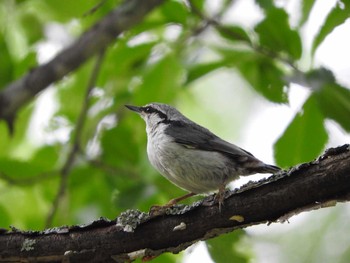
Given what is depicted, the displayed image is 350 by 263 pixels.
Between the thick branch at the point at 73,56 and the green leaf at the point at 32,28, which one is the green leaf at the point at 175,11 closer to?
the thick branch at the point at 73,56

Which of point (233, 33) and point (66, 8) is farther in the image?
point (66, 8)

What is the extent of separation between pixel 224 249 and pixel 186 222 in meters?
0.86

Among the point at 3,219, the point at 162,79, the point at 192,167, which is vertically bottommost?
the point at 192,167

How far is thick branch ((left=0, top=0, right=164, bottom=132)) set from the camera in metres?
5.75

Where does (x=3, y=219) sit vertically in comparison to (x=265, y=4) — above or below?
below

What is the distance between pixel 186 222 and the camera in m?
3.49

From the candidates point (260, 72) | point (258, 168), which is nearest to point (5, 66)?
point (260, 72)

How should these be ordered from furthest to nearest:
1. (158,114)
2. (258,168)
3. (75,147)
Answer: (75,147), (158,114), (258,168)

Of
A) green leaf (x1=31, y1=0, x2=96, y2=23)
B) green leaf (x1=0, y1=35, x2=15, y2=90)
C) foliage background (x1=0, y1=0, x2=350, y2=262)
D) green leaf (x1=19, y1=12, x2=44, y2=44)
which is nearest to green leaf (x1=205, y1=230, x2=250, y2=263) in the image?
foliage background (x1=0, y1=0, x2=350, y2=262)

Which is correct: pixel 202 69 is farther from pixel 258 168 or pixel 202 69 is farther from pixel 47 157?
pixel 47 157

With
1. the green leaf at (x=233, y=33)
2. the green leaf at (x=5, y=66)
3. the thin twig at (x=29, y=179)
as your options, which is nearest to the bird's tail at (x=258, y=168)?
the green leaf at (x=233, y=33)

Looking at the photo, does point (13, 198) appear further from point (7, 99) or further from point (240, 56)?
point (240, 56)

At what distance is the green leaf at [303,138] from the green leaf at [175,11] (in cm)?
134

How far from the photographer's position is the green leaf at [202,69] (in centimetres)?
487
